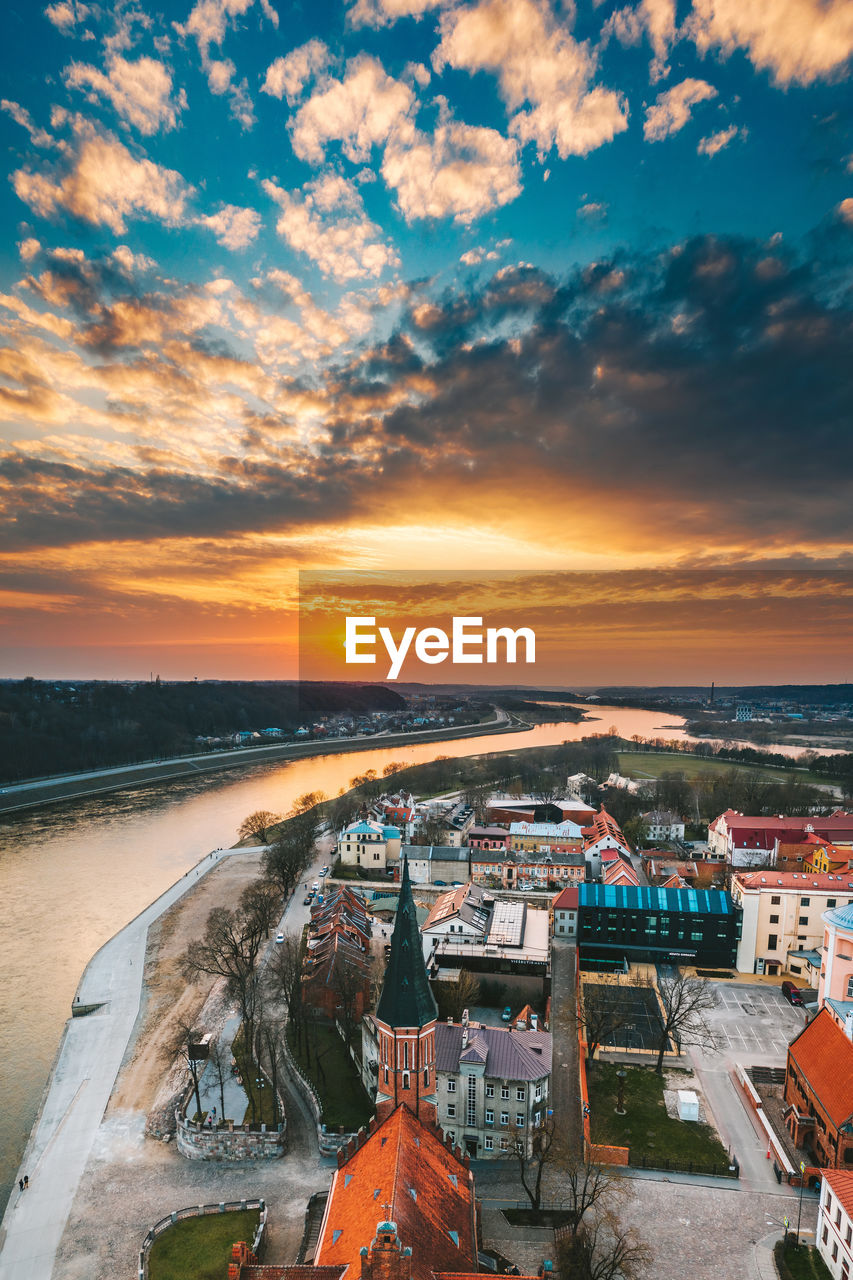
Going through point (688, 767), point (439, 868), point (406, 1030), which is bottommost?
point (439, 868)

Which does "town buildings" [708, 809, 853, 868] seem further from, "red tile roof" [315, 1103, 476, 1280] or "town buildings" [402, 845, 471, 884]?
"red tile roof" [315, 1103, 476, 1280]

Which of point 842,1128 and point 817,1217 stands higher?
point 842,1128

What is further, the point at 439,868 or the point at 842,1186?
the point at 439,868

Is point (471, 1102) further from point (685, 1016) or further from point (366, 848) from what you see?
point (366, 848)

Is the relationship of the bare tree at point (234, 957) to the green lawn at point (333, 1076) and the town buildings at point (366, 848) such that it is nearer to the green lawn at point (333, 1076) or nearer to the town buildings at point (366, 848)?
the green lawn at point (333, 1076)

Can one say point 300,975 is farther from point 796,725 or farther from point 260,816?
point 796,725

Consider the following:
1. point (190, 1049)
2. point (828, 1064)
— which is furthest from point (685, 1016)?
point (190, 1049)

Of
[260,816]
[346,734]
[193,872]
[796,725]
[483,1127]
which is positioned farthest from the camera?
[796,725]

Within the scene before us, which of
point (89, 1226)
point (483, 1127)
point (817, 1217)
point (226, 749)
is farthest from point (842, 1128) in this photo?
point (226, 749)
